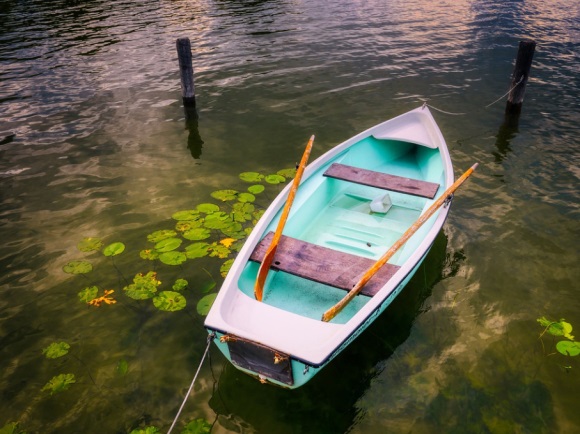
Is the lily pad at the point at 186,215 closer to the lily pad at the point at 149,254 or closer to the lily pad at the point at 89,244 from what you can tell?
the lily pad at the point at 149,254

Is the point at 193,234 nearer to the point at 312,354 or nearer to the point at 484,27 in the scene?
the point at 312,354

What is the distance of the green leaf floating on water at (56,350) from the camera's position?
197 inches

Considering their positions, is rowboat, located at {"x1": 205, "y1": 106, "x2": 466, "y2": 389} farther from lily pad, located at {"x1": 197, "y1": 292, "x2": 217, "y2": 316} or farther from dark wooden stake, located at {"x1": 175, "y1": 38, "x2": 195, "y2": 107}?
dark wooden stake, located at {"x1": 175, "y1": 38, "x2": 195, "y2": 107}

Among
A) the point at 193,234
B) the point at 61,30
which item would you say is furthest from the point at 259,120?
the point at 61,30

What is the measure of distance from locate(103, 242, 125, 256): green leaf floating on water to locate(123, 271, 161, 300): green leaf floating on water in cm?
71

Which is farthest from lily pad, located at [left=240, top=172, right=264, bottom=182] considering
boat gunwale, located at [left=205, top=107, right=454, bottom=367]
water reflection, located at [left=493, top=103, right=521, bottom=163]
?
water reflection, located at [left=493, top=103, right=521, bottom=163]

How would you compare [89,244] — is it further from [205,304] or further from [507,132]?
[507,132]

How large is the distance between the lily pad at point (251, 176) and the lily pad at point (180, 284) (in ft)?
10.6

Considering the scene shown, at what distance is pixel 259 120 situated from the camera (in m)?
11.4

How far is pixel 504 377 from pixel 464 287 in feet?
5.01

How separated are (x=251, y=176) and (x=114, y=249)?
332cm

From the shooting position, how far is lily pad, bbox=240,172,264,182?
8.66m

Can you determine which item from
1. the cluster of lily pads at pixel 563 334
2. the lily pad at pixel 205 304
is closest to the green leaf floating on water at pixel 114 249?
the lily pad at pixel 205 304

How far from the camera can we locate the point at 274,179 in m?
8.55
